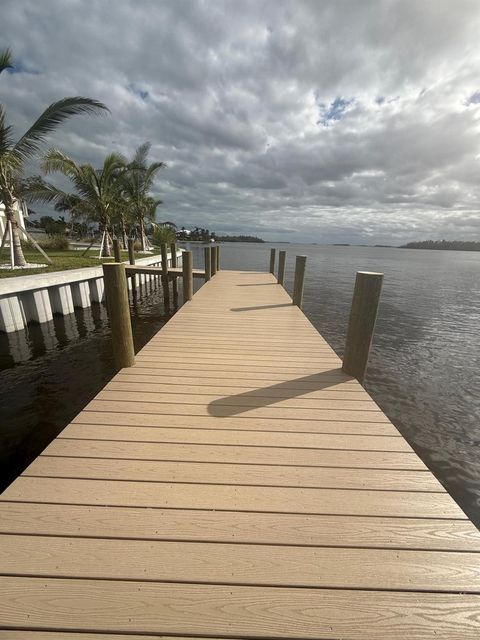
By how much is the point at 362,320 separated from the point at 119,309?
2855 millimetres

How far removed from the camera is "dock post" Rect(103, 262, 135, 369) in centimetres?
315

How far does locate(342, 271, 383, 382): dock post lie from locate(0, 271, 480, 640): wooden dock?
67cm

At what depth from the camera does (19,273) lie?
28.8ft

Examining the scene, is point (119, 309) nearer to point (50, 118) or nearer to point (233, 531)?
point (233, 531)

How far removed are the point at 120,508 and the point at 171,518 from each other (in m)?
0.33

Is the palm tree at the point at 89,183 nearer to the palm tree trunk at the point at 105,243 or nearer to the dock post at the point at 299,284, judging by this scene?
the palm tree trunk at the point at 105,243

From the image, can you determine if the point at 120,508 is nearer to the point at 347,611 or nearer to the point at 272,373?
the point at 347,611

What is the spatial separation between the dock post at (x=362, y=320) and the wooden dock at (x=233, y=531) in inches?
26.3

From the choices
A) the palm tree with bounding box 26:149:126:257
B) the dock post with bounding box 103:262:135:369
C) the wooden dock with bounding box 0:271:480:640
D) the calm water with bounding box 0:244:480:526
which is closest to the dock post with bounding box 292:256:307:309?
the calm water with bounding box 0:244:480:526

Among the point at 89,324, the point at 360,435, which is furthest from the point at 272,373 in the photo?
the point at 89,324

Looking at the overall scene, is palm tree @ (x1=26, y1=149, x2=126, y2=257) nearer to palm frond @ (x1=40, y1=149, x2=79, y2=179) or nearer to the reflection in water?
palm frond @ (x1=40, y1=149, x2=79, y2=179)

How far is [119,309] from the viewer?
328 centimetres

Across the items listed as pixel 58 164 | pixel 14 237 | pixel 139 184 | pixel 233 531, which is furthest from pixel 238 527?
pixel 139 184

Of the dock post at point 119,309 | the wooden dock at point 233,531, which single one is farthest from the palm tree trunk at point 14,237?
the wooden dock at point 233,531
